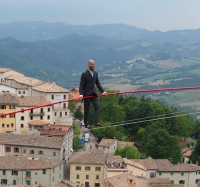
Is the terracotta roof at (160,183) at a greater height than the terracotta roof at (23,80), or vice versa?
the terracotta roof at (23,80)

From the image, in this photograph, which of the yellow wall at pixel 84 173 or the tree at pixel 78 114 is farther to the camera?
the tree at pixel 78 114

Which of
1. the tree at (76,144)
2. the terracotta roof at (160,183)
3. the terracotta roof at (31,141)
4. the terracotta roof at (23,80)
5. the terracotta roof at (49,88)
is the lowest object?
the terracotta roof at (160,183)

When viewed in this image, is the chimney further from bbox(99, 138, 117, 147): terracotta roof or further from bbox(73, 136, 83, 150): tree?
bbox(73, 136, 83, 150): tree

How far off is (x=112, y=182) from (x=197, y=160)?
22.1 metres

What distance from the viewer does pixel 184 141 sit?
78.1m

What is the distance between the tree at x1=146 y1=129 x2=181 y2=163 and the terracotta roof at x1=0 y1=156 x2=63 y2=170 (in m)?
16.7

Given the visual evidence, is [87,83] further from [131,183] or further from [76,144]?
[76,144]

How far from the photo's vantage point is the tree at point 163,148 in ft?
196

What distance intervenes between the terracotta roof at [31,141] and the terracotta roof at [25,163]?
130 inches

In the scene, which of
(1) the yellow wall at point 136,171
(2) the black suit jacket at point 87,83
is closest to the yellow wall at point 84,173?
(1) the yellow wall at point 136,171

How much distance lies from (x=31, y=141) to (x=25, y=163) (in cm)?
527

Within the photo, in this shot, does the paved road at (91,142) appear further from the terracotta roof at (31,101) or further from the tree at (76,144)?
the terracotta roof at (31,101)

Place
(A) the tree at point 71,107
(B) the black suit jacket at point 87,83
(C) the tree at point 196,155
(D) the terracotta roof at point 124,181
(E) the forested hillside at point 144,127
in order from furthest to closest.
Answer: (A) the tree at point 71,107
(C) the tree at point 196,155
(E) the forested hillside at point 144,127
(D) the terracotta roof at point 124,181
(B) the black suit jacket at point 87,83

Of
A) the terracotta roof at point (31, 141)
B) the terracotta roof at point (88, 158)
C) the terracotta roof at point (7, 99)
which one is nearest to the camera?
the terracotta roof at point (88, 158)
